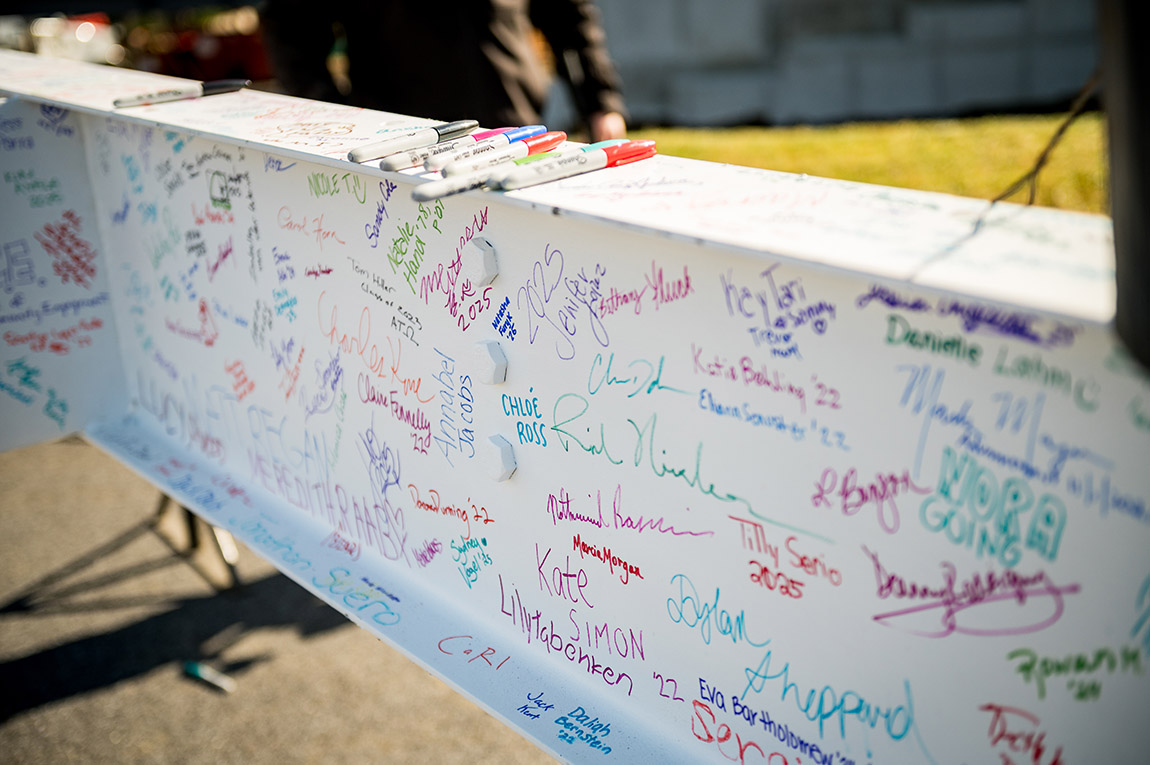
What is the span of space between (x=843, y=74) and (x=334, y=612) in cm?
634

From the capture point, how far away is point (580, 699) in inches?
65.7

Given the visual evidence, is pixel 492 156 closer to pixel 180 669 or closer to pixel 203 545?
pixel 180 669

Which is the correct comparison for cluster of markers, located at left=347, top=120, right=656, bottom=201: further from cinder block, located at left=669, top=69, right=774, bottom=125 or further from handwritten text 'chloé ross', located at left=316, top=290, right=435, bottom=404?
cinder block, located at left=669, top=69, right=774, bottom=125

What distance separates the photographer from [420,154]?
1.63 meters

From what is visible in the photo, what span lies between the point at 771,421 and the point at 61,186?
2.49 m

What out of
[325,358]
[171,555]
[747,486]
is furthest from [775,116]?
[747,486]

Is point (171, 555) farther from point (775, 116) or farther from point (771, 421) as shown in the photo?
point (775, 116)

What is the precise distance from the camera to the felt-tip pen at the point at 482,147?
60.7 inches

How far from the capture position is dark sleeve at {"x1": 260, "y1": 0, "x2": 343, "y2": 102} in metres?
3.10

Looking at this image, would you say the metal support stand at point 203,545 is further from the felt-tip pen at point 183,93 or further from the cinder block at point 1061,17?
the cinder block at point 1061,17

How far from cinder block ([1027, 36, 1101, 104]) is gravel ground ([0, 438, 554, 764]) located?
677 cm
